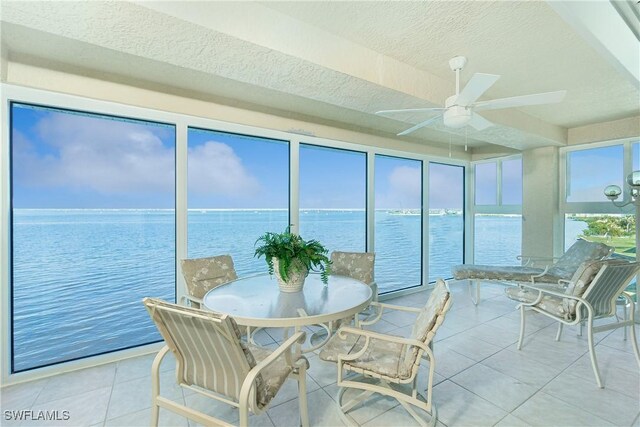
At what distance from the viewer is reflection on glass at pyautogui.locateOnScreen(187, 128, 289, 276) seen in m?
3.41

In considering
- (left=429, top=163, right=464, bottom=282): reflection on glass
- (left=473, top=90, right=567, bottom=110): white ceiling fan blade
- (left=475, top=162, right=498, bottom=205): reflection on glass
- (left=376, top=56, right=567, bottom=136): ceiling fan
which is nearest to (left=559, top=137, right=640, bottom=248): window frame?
(left=475, top=162, right=498, bottom=205): reflection on glass

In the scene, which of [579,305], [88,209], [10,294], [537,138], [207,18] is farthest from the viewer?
[537,138]

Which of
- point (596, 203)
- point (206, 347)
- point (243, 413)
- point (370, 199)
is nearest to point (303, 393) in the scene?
point (243, 413)

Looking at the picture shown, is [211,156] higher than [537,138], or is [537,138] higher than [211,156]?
A: [537,138]

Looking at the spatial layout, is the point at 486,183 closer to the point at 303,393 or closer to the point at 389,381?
the point at 389,381

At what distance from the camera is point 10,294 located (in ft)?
7.34

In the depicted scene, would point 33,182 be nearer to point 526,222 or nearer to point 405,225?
point 405,225

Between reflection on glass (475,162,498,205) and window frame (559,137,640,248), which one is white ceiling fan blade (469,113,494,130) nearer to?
window frame (559,137,640,248)

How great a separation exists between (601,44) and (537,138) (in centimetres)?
267

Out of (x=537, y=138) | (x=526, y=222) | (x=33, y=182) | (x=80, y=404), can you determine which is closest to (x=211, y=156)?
(x=33, y=182)

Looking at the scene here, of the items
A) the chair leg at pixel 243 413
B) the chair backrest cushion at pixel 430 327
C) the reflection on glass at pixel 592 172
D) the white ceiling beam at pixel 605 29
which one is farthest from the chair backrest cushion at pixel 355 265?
the reflection on glass at pixel 592 172

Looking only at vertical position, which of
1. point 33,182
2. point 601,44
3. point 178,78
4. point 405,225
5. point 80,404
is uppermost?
point 178,78

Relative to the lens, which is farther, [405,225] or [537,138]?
[405,225]

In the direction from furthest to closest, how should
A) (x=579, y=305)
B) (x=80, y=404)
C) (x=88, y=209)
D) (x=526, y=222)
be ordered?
(x=526, y=222) < (x=88, y=209) < (x=579, y=305) < (x=80, y=404)
